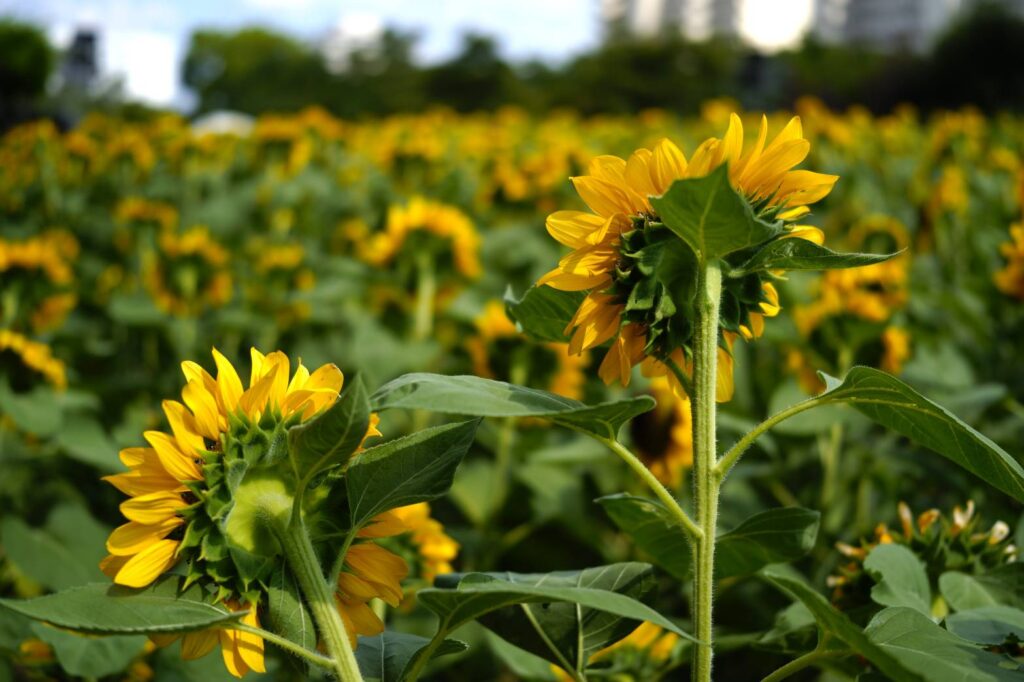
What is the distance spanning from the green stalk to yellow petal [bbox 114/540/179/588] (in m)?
0.37

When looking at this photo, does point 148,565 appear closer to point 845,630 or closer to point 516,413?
point 516,413

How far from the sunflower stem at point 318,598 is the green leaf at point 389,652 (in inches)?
2.0

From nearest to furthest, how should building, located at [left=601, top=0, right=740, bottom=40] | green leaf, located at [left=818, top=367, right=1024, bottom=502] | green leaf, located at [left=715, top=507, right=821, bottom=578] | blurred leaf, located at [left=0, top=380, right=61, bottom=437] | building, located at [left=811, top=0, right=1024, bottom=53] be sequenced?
green leaf, located at [left=818, top=367, right=1024, bottom=502]
green leaf, located at [left=715, top=507, right=821, bottom=578]
blurred leaf, located at [left=0, top=380, right=61, bottom=437]
building, located at [left=811, top=0, right=1024, bottom=53]
building, located at [left=601, top=0, right=740, bottom=40]

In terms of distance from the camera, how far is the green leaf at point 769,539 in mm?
827

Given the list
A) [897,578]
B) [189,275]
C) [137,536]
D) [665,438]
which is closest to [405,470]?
[137,536]

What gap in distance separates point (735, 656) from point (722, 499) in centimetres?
39

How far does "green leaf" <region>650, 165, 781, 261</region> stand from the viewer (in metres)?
0.66

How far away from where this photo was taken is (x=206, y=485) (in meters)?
0.75

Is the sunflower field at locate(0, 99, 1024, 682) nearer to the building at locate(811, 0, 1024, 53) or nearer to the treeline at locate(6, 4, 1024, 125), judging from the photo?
the treeline at locate(6, 4, 1024, 125)

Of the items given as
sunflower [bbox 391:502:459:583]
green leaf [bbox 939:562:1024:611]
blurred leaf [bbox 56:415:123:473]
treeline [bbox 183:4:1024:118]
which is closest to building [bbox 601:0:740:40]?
treeline [bbox 183:4:1024:118]

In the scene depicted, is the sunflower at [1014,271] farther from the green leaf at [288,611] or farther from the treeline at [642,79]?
the treeline at [642,79]

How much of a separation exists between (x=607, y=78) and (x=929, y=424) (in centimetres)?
1903

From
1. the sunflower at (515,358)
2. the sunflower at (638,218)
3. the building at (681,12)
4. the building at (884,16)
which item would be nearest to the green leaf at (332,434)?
the sunflower at (638,218)

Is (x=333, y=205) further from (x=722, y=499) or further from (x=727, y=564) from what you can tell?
(x=727, y=564)
